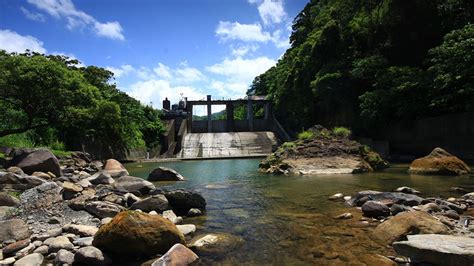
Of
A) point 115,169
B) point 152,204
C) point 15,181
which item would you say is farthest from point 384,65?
point 15,181

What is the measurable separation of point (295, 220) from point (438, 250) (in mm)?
3583

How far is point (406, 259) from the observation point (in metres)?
5.16

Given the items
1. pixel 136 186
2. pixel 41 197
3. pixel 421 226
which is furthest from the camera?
pixel 136 186

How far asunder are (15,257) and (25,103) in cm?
1516

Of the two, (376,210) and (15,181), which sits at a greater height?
(15,181)

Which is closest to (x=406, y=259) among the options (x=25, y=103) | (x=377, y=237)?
(x=377, y=237)

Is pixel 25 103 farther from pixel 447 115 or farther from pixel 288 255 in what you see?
pixel 447 115

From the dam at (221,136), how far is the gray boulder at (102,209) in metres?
27.1

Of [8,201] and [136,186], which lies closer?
[8,201]

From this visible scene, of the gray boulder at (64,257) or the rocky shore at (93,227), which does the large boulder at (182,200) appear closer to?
the rocky shore at (93,227)

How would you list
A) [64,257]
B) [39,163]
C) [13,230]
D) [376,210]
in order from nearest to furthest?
[64,257]
[13,230]
[376,210]
[39,163]

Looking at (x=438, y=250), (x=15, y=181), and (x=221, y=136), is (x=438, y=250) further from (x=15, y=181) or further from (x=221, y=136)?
(x=221, y=136)

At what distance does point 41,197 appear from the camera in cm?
868

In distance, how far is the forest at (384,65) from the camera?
21031 mm
